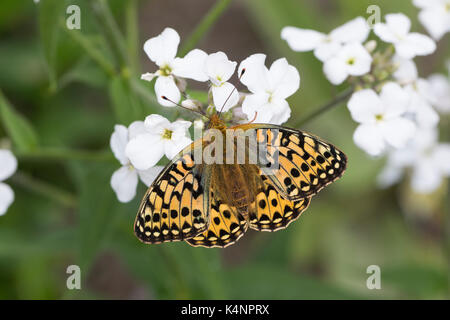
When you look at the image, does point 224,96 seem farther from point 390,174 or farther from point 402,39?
point 390,174

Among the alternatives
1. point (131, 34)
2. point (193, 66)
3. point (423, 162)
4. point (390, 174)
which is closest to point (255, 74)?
point (193, 66)

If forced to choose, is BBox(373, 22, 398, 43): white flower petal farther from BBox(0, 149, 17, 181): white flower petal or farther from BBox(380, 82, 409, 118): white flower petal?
BBox(0, 149, 17, 181): white flower petal

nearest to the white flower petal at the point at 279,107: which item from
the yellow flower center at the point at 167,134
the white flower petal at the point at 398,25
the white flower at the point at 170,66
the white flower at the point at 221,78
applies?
the white flower at the point at 221,78

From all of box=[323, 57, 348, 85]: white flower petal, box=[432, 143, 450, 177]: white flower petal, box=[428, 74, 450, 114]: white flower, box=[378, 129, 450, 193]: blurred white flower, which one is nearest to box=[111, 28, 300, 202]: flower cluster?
box=[323, 57, 348, 85]: white flower petal

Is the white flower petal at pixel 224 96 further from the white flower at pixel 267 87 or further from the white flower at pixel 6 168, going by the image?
the white flower at pixel 6 168
